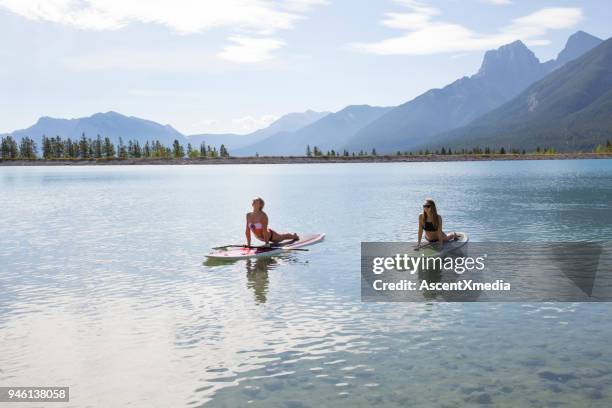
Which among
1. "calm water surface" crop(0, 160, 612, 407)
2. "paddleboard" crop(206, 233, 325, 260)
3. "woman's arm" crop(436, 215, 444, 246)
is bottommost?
→ "calm water surface" crop(0, 160, 612, 407)

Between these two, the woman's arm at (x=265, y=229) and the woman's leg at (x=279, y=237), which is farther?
the woman's leg at (x=279, y=237)

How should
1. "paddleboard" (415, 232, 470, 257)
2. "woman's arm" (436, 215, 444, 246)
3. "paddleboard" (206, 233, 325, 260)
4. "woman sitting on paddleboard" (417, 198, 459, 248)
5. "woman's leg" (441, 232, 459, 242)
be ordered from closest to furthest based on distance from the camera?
"woman sitting on paddleboard" (417, 198, 459, 248) < "paddleboard" (415, 232, 470, 257) < "woman's arm" (436, 215, 444, 246) < "woman's leg" (441, 232, 459, 242) < "paddleboard" (206, 233, 325, 260)

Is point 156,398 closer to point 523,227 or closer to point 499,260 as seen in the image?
point 499,260

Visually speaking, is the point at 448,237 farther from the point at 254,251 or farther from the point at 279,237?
the point at 254,251

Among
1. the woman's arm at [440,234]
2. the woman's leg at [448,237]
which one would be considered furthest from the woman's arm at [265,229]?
the woman's leg at [448,237]

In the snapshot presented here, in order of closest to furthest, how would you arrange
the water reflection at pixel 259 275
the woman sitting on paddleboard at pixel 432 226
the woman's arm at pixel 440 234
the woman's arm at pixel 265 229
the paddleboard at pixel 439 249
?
the water reflection at pixel 259 275, the woman sitting on paddleboard at pixel 432 226, the paddleboard at pixel 439 249, the woman's arm at pixel 440 234, the woman's arm at pixel 265 229

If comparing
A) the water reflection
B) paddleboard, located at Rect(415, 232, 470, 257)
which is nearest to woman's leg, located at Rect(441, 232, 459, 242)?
paddleboard, located at Rect(415, 232, 470, 257)

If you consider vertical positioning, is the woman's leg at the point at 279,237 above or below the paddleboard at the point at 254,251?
above

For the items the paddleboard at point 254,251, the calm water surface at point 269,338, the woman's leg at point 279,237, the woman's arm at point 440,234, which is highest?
the woman's arm at point 440,234

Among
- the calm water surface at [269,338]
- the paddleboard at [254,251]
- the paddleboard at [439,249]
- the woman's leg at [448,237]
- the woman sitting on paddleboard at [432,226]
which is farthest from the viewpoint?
the paddleboard at [254,251]

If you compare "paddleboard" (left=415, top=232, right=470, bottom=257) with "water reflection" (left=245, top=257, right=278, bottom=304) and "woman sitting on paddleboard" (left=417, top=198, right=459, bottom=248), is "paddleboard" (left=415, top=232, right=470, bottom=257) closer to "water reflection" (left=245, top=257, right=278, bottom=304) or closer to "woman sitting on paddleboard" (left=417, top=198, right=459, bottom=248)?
"woman sitting on paddleboard" (left=417, top=198, right=459, bottom=248)

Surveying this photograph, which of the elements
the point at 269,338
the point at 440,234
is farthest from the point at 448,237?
the point at 269,338

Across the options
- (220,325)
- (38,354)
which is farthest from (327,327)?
(38,354)

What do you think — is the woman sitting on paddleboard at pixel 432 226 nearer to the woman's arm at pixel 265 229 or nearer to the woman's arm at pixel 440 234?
the woman's arm at pixel 440 234
